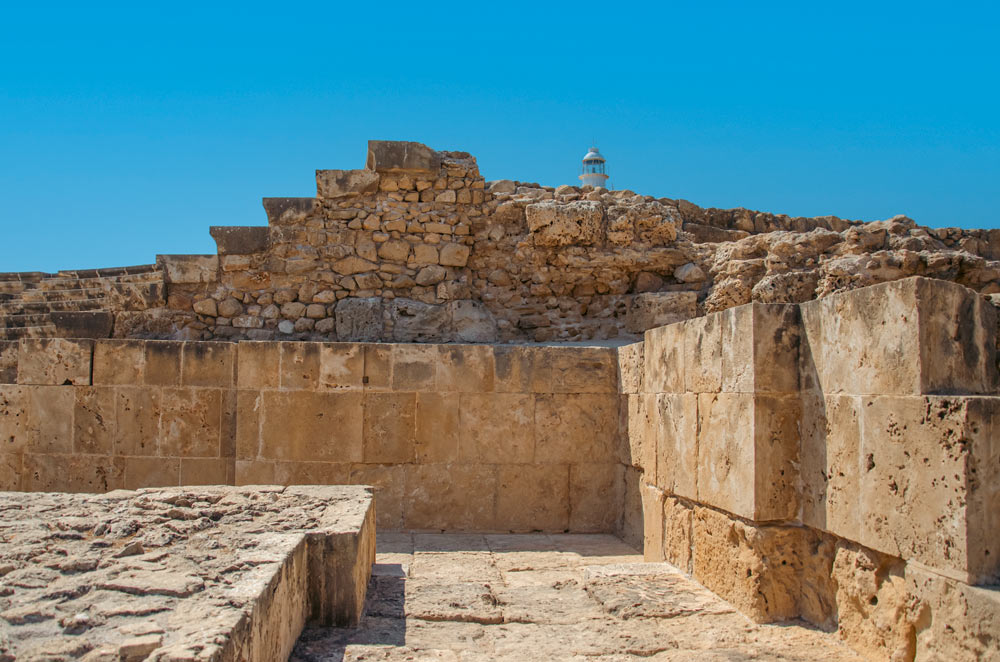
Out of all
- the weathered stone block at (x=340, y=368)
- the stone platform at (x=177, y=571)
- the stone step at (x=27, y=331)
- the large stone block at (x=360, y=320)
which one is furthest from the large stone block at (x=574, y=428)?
the stone step at (x=27, y=331)

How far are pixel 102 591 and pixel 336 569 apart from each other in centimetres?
112

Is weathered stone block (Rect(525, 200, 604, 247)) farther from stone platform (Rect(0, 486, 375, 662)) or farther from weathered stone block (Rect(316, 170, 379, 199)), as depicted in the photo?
stone platform (Rect(0, 486, 375, 662))

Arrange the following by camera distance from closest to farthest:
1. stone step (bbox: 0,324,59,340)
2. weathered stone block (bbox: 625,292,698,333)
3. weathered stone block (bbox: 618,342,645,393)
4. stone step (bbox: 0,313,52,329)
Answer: weathered stone block (bbox: 618,342,645,393) → weathered stone block (bbox: 625,292,698,333) → stone step (bbox: 0,324,59,340) → stone step (bbox: 0,313,52,329)

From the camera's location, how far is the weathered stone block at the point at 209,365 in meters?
6.52

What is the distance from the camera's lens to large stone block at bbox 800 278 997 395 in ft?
9.63

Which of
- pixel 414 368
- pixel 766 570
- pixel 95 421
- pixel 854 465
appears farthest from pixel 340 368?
pixel 854 465

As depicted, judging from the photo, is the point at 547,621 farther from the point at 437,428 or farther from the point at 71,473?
the point at 71,473

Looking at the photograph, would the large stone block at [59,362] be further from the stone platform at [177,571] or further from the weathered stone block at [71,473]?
the stone platform at [177,571]

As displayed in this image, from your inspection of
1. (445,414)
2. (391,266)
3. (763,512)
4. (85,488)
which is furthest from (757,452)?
(391,266)

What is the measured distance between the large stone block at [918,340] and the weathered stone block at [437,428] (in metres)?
3.57

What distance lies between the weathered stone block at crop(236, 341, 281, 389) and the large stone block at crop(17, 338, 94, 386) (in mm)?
1359

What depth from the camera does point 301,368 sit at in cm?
635

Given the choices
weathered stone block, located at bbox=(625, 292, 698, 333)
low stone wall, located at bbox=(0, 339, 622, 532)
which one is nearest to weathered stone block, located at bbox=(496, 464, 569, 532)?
low stone wall, located at bbox=(0, 339, 622, 532)

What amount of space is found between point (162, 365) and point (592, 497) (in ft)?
12.5
